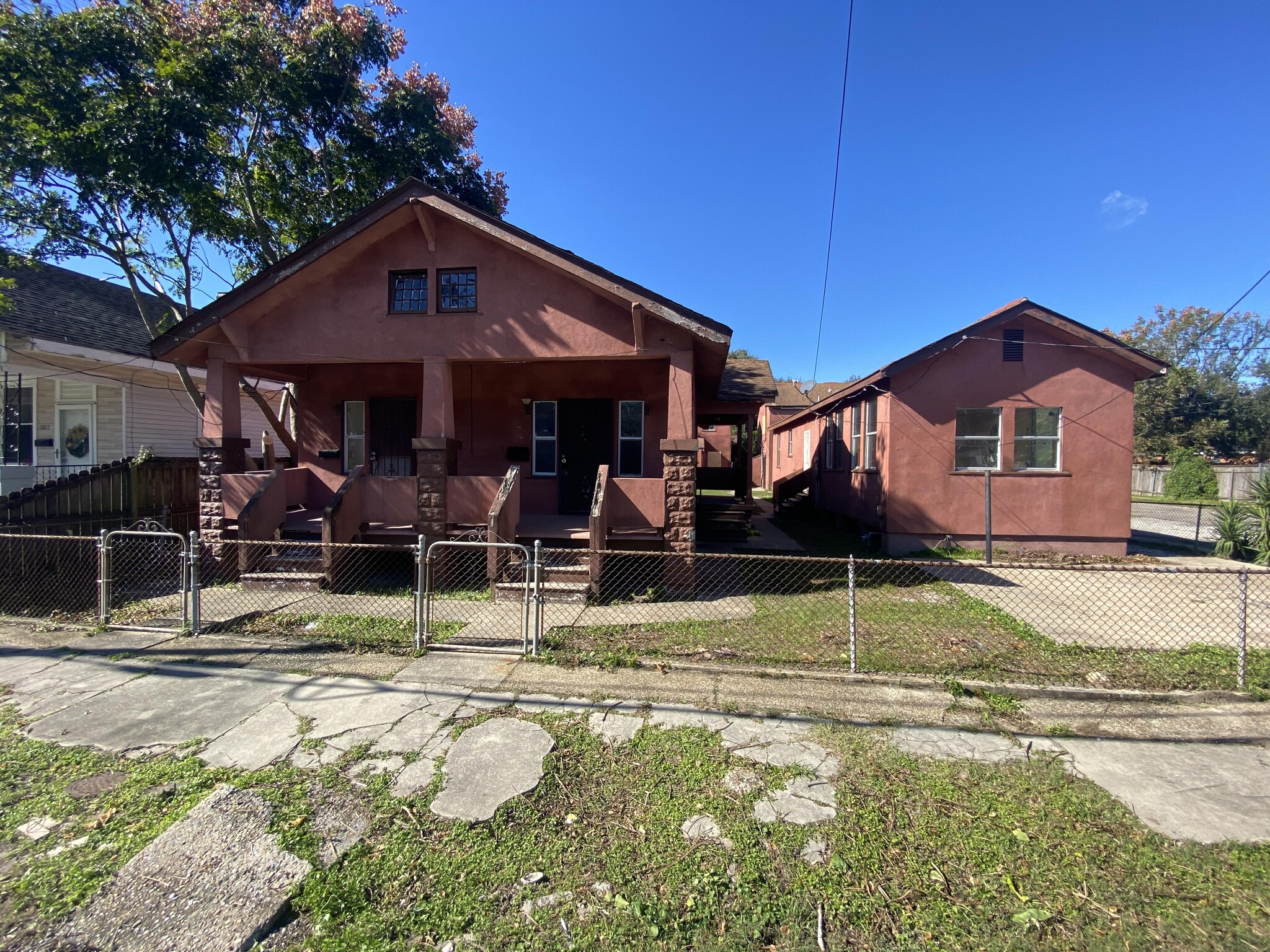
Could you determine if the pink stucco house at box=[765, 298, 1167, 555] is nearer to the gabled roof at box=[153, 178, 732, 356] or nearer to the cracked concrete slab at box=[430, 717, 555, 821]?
the gabled roof at box=[153, 178, 732, 356]

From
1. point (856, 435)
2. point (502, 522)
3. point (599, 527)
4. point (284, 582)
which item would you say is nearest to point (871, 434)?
point (856, 435)

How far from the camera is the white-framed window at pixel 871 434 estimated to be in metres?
12.5

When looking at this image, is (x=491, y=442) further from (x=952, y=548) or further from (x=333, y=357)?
(x=952, y=548)

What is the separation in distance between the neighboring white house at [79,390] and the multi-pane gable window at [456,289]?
873 cm

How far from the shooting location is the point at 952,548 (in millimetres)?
11219

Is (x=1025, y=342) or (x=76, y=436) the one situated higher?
(x=1025, y=342)

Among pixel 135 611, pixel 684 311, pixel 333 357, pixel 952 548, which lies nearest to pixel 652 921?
pixel 684 311

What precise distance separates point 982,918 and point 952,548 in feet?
32.9

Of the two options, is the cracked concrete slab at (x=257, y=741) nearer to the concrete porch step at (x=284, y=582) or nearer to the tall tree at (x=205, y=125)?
the concrete porch step at (x=284, y=582)

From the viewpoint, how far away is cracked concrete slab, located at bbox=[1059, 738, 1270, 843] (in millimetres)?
3068

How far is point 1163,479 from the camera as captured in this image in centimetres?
2920

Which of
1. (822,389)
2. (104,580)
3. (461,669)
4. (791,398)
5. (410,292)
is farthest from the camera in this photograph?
(822,389)

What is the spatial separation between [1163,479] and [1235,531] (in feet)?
79.5

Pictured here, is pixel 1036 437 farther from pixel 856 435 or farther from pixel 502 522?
pixel 502 522
